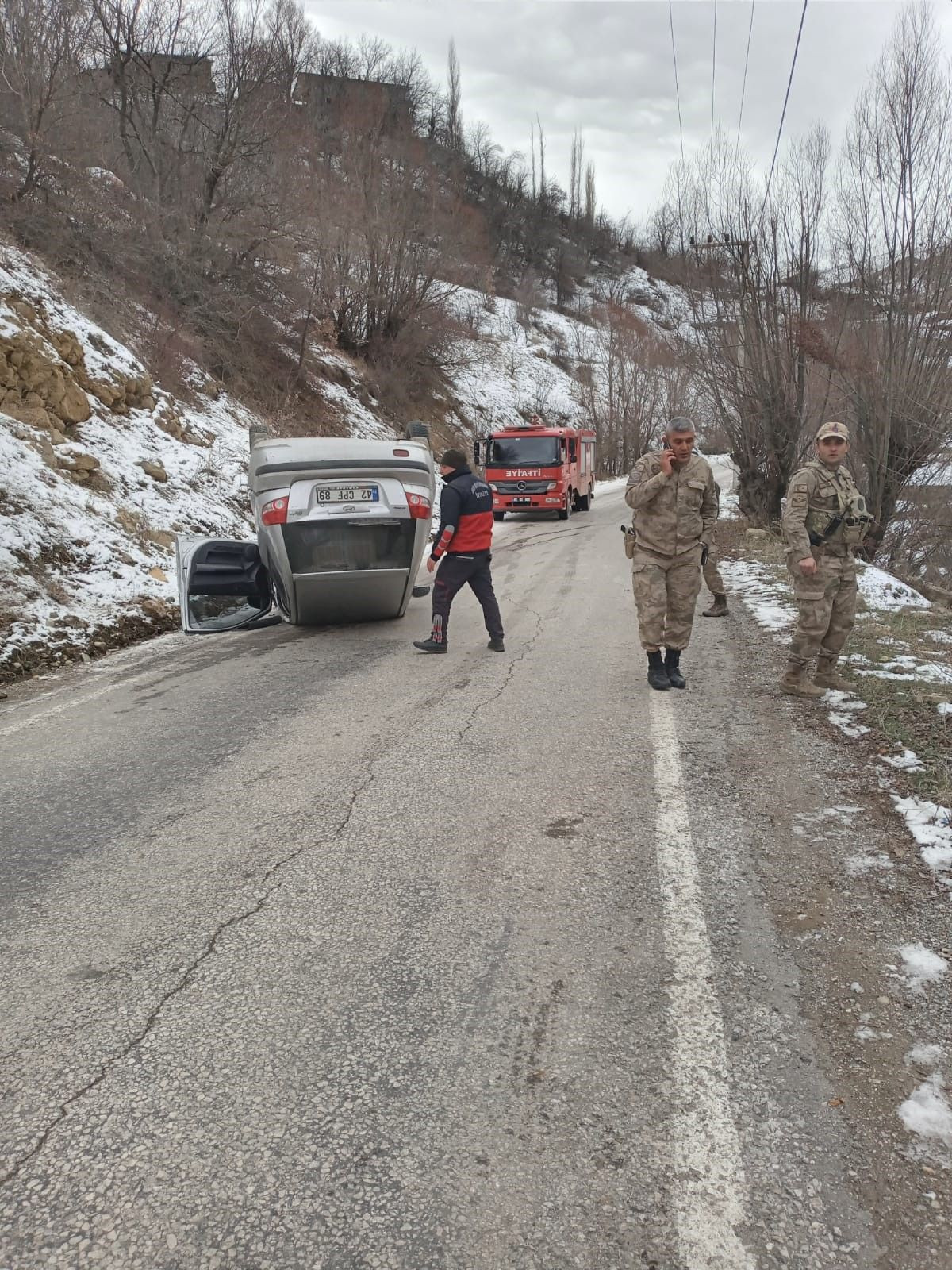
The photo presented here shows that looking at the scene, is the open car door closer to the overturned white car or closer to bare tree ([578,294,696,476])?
the overturned white car

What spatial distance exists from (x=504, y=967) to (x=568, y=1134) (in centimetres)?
77

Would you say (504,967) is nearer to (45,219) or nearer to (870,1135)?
(870,1135)

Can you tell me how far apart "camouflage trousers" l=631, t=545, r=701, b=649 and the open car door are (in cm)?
437

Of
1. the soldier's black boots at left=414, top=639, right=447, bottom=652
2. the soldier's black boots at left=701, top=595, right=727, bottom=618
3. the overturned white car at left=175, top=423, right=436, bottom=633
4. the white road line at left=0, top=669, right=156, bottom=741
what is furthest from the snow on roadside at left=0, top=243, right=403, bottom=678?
the soldier's black boots at left=701, top=595, right=727, bottom=618

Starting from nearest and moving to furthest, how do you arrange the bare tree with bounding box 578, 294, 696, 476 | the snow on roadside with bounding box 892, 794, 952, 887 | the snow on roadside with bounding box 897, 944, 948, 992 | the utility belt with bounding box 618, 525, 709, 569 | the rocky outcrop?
the snow on roadside with bounding box 897, 944, 948, 992, the snow on roadside with bounding box 892, 794, 952, 887, the utility belt with bounding box 618, 525, 709, 569, the rocky outcrop, the bare tree with bounding box 578, 294, 696, 476

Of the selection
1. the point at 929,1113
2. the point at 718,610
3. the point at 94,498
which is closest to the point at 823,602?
the point at 718,610

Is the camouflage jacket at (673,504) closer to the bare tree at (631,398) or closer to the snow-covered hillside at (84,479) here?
the snow-covered hillside at (84,479)

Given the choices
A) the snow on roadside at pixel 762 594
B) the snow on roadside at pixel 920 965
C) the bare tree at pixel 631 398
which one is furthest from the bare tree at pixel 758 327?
the bare tree at pixel 631 398

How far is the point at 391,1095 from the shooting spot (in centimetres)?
248

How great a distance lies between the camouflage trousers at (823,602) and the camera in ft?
20.7

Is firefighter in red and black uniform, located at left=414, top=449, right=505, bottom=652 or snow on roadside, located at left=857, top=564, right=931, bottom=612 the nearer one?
firefighter in red and black uniform, located at left=414, top=449, right=505, bottom=652

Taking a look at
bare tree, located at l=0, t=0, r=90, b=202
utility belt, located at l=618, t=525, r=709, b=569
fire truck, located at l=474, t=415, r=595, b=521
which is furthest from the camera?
fire truck, located at l=474, t=415, r=595, b=521

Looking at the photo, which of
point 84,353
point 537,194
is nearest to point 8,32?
point 84,353

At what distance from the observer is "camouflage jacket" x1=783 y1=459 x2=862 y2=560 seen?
20.4ft
